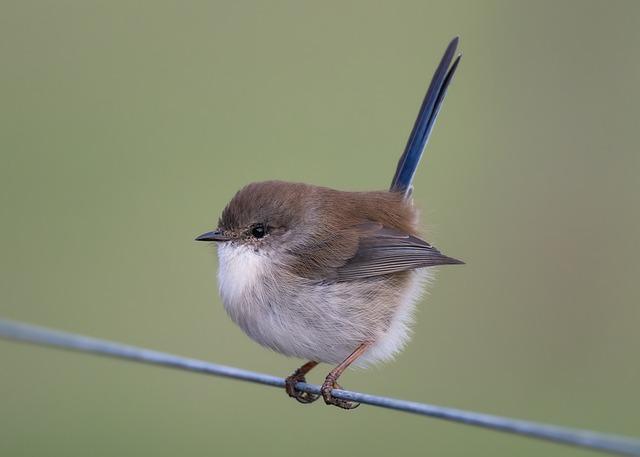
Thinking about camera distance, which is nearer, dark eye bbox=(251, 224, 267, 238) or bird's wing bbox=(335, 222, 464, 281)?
bird's wing bbox=(335, 222, 464, 281)

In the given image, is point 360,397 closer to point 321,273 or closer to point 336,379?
point 336,379

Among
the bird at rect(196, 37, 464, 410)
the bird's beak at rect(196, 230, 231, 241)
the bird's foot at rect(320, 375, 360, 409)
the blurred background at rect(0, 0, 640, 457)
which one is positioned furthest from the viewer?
the blurred background at rect(0, 0, 640, 457)

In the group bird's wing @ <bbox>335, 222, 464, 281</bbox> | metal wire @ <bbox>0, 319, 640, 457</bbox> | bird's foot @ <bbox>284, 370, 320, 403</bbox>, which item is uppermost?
bird's wing @ <bbox>335, 222, 464, 281</bbox>

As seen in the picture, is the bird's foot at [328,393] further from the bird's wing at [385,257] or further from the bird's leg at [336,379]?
the bird's wing at [385,257]

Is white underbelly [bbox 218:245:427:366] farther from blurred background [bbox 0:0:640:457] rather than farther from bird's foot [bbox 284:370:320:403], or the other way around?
blurred background [bbox 0:0:640:457]

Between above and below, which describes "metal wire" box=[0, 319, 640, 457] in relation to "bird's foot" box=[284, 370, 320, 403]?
above

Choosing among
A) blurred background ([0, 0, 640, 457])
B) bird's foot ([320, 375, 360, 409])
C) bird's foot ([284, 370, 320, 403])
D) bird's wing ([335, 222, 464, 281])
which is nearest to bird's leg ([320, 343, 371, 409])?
bird's foot ([320, 375, 360, 409])

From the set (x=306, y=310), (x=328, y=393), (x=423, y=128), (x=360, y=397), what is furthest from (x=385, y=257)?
(x=360, y=397)
